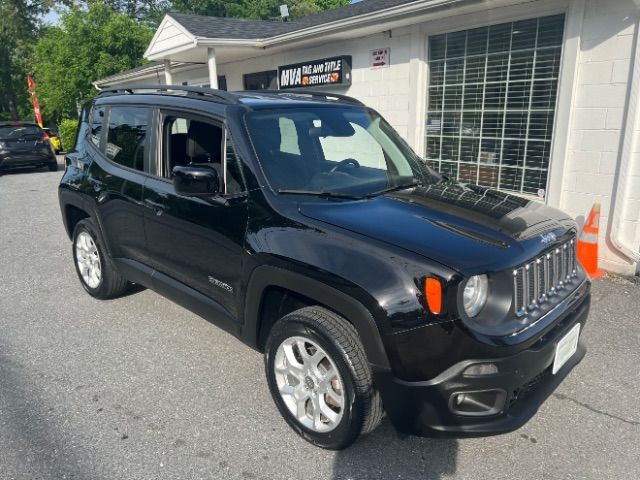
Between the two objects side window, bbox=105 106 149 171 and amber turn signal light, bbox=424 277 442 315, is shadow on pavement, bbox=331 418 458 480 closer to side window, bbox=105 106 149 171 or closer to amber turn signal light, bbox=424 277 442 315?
amber turn signal light, bbox=424 277 442 315

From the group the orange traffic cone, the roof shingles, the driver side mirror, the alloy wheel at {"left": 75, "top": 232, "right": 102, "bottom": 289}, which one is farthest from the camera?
the roof shingles

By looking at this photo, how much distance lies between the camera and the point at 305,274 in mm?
2484

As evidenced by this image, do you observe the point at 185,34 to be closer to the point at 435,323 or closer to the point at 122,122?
the point at 122,122

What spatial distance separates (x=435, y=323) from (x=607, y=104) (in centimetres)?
460

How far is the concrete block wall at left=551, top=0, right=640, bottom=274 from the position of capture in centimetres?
522

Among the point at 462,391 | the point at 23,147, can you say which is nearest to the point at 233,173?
the point at 462,391

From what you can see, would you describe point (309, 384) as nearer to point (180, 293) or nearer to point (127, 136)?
point (180, 293)

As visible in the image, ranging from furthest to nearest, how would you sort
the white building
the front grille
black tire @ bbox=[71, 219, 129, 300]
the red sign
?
the red sign < the white building < black tire @ bbox=[71, 219, 129, 300] < the front grille

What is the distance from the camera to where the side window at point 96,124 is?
175 inches

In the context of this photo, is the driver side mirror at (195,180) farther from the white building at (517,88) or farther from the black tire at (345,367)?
the white building at (517,88)

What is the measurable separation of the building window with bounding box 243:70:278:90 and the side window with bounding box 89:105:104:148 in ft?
22.0

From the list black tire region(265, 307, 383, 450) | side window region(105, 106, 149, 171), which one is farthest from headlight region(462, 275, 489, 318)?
side window region(105, 106, 149, 171)

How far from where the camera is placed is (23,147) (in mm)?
14750

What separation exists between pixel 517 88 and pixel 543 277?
14.8 ft
